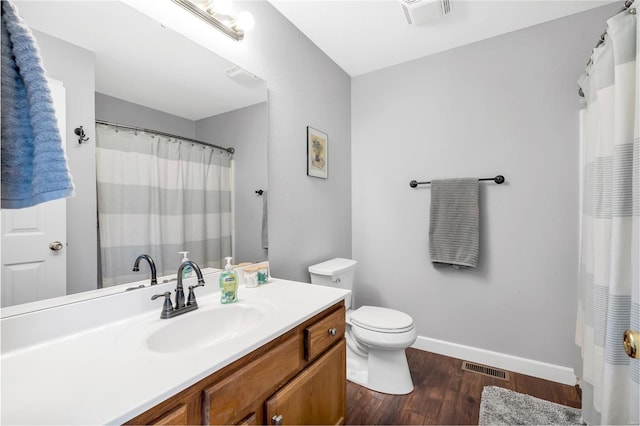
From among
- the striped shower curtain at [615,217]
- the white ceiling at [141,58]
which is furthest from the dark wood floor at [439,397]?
the white ceiling at [141,58]

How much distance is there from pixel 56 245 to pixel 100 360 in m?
0.39

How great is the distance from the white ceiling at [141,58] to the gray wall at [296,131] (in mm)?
157

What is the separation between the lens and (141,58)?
1.10 meters

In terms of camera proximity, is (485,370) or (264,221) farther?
(485,370)

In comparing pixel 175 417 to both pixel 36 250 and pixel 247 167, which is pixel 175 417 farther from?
pixel 247 167

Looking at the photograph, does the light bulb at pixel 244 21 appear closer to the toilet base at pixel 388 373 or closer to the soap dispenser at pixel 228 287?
the soap dispenser at pixel 228 287

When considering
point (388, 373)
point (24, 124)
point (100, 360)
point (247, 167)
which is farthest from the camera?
point (388, 373)

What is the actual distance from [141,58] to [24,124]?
2.35 ft

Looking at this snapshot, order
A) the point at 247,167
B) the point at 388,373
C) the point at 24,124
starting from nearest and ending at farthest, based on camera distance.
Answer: the point at 24,124, the point at 247,167, the point at 388,373

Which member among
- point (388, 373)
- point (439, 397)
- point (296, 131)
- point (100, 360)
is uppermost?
point (296, 131)

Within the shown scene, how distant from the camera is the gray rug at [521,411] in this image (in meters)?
1.50

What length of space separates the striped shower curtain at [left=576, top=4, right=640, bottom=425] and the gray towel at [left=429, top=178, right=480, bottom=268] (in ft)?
2.50

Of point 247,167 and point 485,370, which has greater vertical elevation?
point 247,167

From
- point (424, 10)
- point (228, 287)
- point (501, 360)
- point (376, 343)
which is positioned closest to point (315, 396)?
point (228, 287)
